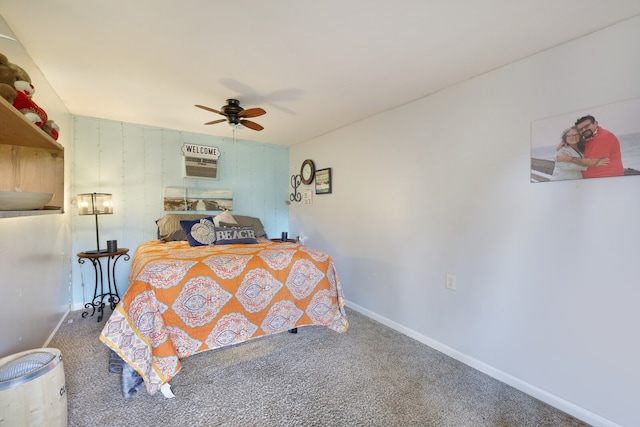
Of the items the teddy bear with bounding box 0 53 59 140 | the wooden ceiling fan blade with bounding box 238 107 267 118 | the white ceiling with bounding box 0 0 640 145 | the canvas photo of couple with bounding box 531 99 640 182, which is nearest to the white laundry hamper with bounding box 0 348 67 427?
the teddy bear with bounding box 0 53 59 140

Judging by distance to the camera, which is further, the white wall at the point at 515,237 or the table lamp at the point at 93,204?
the table lamp at the point at 93,204

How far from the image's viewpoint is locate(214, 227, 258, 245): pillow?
286 centimetres

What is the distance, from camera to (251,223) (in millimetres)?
3820

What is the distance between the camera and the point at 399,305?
270 centimetres

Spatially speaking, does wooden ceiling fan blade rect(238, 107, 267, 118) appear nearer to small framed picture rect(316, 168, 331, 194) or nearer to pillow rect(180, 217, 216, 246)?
pillow rect(180, 217, 216, 246)

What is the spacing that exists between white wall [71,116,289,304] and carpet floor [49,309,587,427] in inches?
46.4

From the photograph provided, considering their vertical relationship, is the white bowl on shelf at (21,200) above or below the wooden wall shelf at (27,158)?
below

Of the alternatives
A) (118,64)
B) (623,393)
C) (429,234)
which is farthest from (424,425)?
(118,64)

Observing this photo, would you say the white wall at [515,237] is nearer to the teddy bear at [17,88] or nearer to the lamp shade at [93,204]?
the teddy bear at [17,88]

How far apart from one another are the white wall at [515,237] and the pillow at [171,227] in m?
2.26

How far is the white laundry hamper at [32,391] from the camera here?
1105mm

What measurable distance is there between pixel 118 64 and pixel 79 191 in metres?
1.89

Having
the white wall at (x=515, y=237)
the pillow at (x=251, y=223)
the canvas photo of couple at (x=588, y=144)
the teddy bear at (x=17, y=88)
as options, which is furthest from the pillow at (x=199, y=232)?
the canvas photo of couple at (x=588, y=144)

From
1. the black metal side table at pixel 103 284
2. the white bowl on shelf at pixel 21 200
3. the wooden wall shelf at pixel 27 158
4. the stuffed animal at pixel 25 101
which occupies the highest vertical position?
the stuffed animal at pixel 25 101
